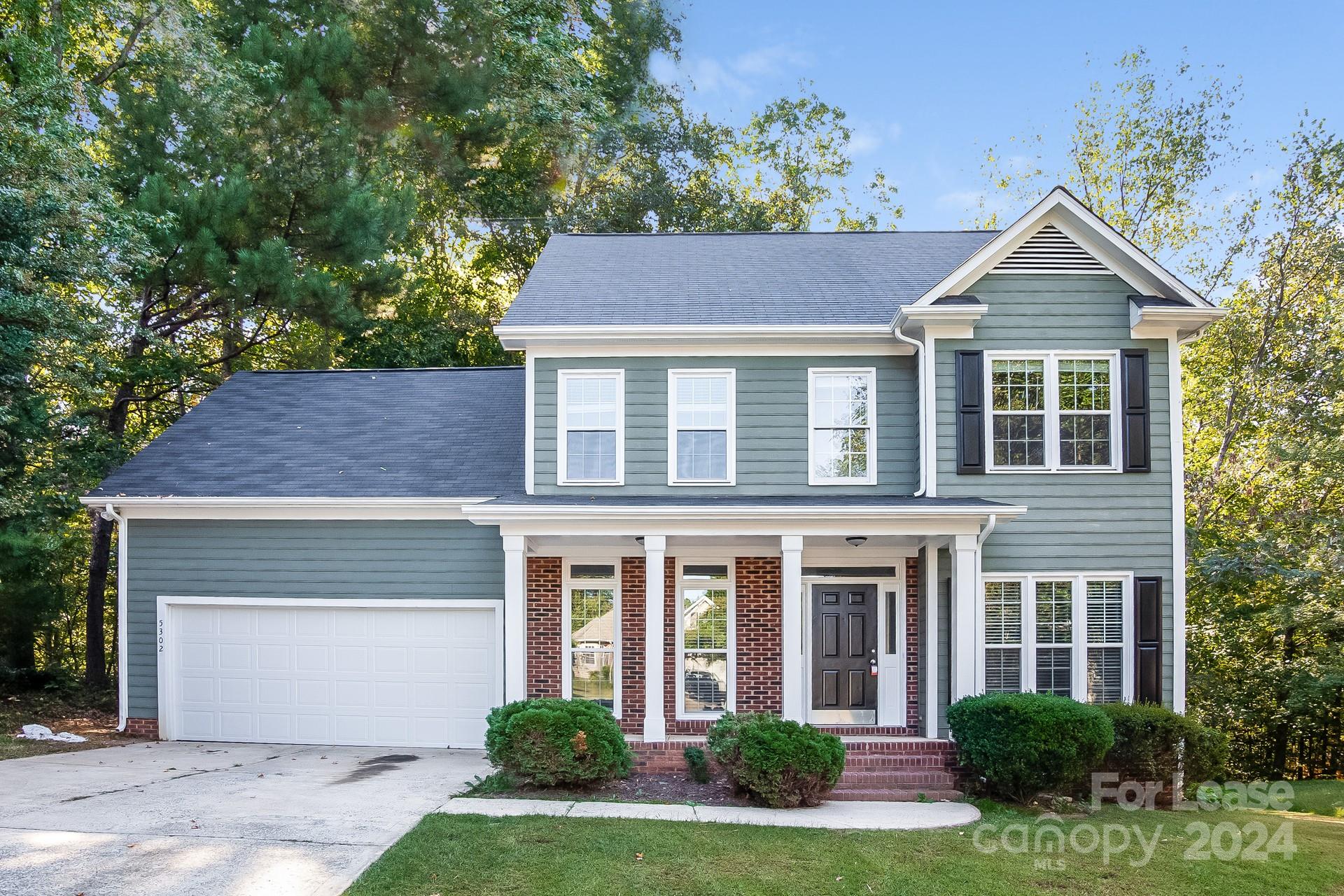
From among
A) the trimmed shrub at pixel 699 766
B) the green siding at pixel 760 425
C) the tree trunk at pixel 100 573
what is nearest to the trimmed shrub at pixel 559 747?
the trimmed shrub at pixel 699 766

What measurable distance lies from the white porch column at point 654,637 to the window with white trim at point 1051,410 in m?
4.40

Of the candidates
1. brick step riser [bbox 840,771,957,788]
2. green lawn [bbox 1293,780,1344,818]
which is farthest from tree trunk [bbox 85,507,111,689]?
green lawn [bbox 1293,780,1344,818]

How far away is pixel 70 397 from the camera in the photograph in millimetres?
15109

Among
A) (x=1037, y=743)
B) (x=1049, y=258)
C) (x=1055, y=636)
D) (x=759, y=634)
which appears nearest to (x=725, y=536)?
(x=759, y=634)

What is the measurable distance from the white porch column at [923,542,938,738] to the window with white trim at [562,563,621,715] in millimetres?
4059

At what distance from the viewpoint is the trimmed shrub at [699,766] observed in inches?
379

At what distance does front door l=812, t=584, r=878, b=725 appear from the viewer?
11.7 meters

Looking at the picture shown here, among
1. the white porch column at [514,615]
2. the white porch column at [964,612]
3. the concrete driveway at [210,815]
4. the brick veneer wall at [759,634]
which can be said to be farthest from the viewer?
the brick veneer wall at [759,634]

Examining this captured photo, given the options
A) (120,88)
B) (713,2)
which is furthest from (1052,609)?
(713,2)

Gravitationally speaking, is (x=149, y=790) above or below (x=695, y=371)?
below

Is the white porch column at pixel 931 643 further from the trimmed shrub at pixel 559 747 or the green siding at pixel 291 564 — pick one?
the green siding at pixel 291 564

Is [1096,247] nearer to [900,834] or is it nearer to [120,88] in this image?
[900,834]

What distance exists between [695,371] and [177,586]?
7.81 metres

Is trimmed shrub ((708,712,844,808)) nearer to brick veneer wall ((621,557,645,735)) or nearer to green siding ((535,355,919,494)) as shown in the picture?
brick veneer wall ((621,557,645,735))
